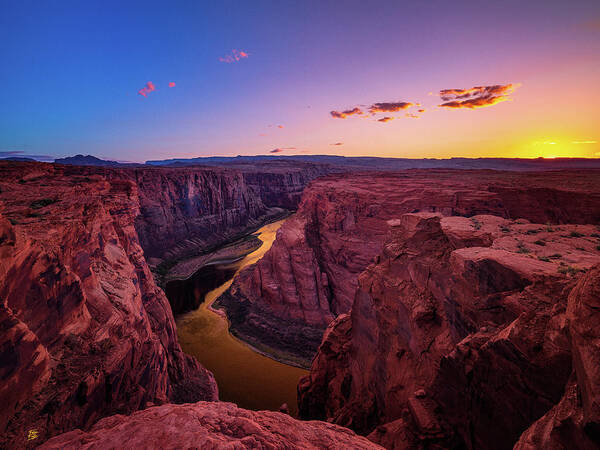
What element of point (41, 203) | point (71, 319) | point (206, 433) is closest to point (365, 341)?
point (206, 433)

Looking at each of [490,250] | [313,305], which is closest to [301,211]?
[313,305]

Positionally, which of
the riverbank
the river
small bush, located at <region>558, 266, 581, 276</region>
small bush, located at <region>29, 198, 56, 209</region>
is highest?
small bush, located at <region>29, 198, 56, 209</region>

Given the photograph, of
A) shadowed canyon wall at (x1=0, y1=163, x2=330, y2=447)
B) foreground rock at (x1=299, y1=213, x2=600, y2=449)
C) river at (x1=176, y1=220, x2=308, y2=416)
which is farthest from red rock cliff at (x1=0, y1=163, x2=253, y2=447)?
foreground rock at (x1=299, y1=213, x2=600, y2=449)

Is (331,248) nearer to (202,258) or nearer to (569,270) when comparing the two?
(569,270)

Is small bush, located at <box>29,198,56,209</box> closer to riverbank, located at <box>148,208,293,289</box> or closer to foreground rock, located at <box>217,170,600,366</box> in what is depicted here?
foreground rock, located at <box>217,170,600,366</box>

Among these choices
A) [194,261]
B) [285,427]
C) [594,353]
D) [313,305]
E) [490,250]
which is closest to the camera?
[594,353]

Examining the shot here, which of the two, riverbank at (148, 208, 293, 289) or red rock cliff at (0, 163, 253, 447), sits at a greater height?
red rock cliff at (0, 163, 253, 447)

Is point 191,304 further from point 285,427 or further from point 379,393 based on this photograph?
point 285,427
